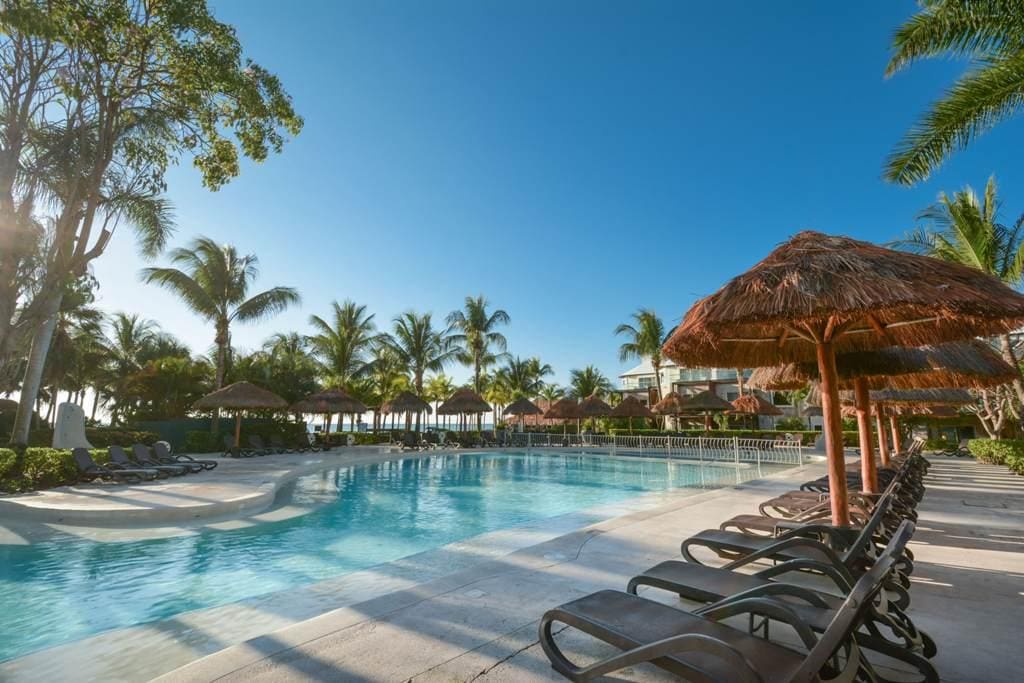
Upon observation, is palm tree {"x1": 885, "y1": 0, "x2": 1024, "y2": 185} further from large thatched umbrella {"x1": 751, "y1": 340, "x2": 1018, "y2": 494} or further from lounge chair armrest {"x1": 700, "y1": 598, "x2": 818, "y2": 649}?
lounge chair armrest {"x1": 700, "y1": 598, "x2": 818, "y2": 649}

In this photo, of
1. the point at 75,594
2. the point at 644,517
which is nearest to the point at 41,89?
the point at 75,594

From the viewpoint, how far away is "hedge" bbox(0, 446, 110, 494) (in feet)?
32.2

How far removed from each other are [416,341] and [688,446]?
18368mm

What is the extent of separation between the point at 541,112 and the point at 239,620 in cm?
1486

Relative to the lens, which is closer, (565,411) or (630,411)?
(565,411)

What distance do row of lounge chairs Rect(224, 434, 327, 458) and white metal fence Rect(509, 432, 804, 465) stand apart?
11.6 m

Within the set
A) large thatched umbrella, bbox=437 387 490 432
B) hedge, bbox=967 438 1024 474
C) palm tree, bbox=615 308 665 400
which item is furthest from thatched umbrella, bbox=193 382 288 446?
hedge, bbox=967 438 1024 474

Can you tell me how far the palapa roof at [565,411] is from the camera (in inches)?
1053

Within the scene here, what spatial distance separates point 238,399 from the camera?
63.7 feet

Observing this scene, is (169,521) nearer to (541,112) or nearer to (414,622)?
(414,622)

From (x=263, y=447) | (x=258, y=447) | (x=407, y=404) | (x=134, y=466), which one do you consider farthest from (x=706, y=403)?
(x=134, y=466)

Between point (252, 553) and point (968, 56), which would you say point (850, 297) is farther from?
point (252, 553)

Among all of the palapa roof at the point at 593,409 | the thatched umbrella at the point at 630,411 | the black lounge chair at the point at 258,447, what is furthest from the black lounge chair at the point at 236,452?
the thatched umbrella at the point at 630,411

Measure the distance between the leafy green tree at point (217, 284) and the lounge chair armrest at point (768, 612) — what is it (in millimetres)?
24545
